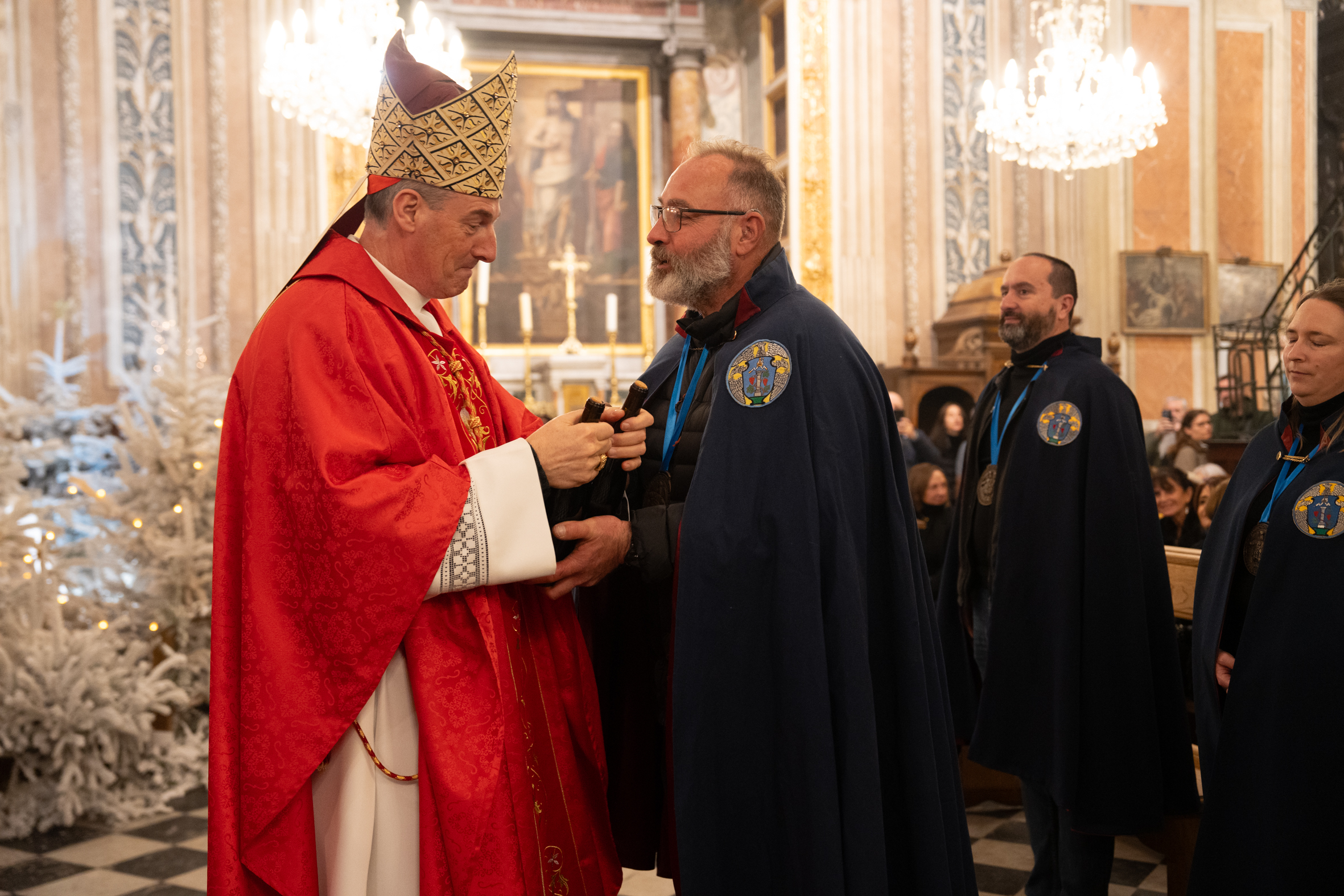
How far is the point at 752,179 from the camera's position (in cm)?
242

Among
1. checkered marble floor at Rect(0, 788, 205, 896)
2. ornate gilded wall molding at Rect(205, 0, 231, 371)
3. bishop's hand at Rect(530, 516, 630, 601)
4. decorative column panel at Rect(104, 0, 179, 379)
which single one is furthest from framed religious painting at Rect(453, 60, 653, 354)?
bishop's hand at Rect(530, 516, 630, 601)

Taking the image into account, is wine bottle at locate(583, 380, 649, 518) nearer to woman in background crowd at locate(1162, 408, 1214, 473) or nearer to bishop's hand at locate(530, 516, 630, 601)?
bishop's hand at locate(530, 516, 630, 601)

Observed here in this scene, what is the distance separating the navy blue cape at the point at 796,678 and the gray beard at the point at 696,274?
318mm

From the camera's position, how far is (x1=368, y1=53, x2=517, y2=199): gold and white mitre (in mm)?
2057

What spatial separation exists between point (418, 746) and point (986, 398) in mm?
2806

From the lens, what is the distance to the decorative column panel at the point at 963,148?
32.9ft

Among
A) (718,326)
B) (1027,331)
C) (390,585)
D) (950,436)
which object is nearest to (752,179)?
(718,326)

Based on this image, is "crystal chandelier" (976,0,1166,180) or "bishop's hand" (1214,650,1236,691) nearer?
"bishop's hand" (1214,650,1236,691)

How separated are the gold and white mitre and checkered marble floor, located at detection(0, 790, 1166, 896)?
2584 millimetres

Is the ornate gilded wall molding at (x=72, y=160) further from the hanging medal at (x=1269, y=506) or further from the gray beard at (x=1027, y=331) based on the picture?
the hanging medal at (x=1269, y=506)

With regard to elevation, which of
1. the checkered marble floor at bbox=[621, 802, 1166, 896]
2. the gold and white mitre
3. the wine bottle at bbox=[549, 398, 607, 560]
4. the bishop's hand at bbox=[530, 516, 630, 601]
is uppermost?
the gold and white mitre

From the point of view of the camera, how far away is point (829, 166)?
33.1 feet

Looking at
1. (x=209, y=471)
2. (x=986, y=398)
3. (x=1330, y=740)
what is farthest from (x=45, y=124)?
(x=1330, y=740)

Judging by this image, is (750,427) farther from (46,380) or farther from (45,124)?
(45,124)
